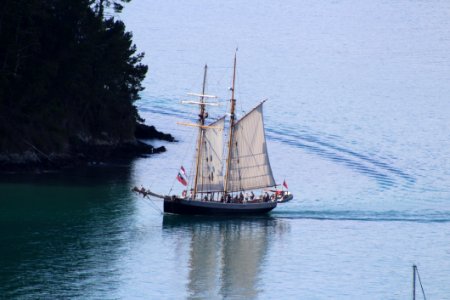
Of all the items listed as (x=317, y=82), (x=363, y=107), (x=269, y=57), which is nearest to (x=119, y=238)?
(x=363, y=107)

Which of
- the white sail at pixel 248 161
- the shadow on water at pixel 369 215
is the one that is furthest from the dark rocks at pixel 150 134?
the shadow on water at pixel 369 215

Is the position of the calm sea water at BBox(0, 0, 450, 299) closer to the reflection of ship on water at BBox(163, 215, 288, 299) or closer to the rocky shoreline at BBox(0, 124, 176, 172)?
the reflection of ship on water at BBox(163, 215, 288, 299)

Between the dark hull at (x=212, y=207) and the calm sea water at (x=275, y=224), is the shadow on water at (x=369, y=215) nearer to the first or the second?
the calm sea water at (x=275, y=224)

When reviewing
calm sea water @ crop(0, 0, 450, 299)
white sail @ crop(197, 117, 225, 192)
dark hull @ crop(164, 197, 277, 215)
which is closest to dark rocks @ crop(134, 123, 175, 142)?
calm sea water @ crop(0, 0, 450, 299)

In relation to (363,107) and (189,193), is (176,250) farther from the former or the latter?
(363,107)

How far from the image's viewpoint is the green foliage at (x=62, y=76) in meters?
112

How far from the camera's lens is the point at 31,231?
97.7 m

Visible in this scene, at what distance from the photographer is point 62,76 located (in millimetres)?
117750

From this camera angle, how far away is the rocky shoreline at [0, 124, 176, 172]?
371ft

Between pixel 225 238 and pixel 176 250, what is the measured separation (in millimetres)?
5778

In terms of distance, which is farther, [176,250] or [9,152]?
[9,152]

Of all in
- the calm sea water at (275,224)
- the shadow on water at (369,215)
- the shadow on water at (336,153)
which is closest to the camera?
the calm sea water at (275,224)

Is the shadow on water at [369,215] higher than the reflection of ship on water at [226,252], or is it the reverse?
the shadow on water at [369,215]

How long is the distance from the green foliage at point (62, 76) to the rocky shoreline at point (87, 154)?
0.59 metres
